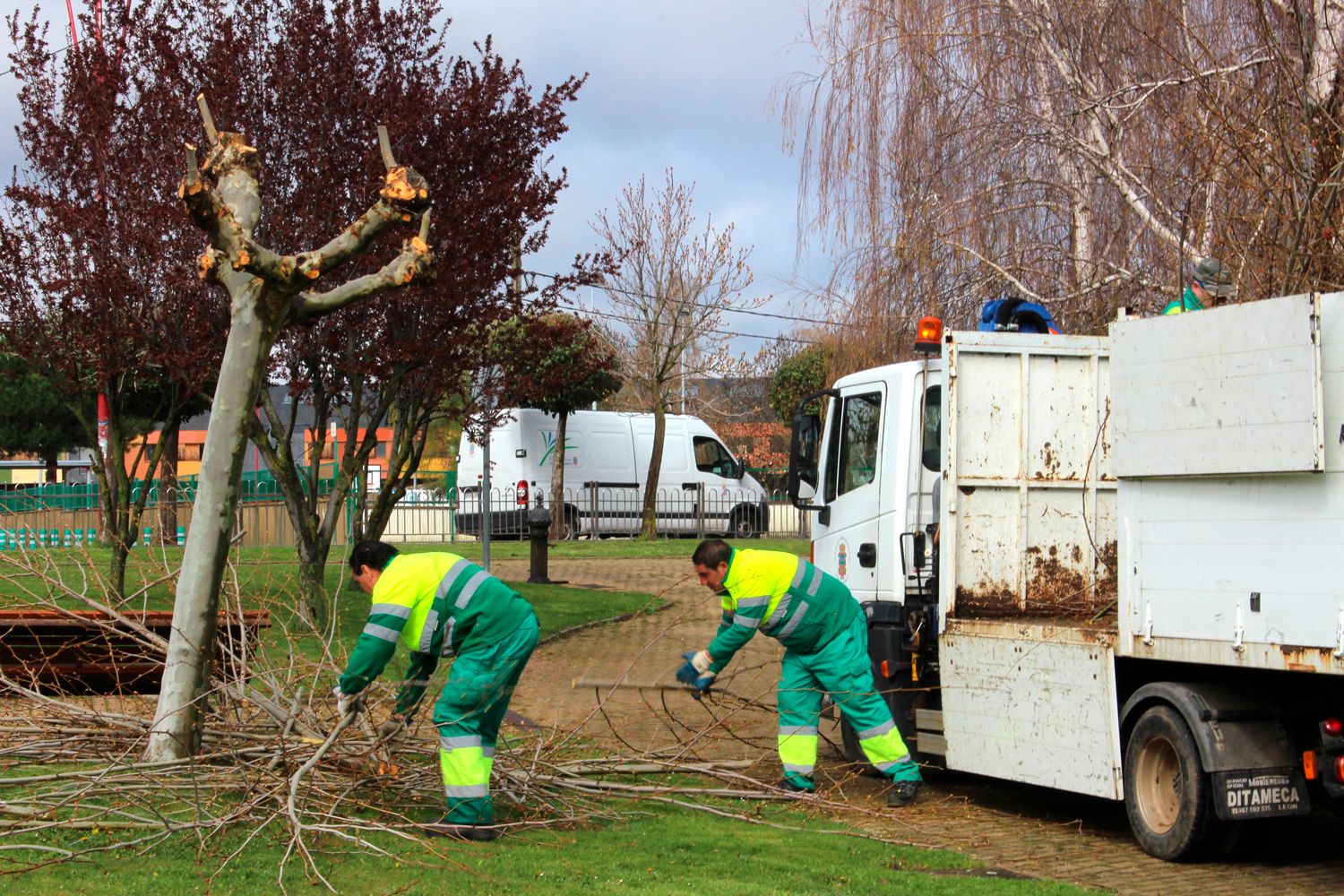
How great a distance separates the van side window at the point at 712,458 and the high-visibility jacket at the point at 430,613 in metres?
22.7

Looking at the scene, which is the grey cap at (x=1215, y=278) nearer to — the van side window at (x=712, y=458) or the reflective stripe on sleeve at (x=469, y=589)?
the reflective stripe on sleeve at (x=469, y=589)

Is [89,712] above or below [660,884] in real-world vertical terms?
above

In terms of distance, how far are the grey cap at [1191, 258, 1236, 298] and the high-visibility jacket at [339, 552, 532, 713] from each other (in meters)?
4.46

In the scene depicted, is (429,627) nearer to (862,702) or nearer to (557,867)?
(557,867)

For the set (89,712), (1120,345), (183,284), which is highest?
(183,284)

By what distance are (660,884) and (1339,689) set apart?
9.91ft

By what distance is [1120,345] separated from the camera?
6.80m

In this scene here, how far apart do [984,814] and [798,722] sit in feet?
3.78

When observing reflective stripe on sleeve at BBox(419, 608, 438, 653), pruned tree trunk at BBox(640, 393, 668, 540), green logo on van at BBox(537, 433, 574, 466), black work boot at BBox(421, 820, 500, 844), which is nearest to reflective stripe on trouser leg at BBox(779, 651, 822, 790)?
black work boot at BBox(421, 820, 500, 844)

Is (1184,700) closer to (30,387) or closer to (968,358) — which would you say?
(968,358)

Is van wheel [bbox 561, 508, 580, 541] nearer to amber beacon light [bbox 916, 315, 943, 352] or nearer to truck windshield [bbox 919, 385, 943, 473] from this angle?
truck windshield [bbox 919, 385, 943, 473]

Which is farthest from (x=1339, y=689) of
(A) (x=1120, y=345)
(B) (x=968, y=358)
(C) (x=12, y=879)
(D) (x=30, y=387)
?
(D) (x=30, y=387)

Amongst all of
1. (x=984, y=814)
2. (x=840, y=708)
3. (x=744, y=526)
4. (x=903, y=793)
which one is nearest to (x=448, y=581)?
(x=840, y=708)

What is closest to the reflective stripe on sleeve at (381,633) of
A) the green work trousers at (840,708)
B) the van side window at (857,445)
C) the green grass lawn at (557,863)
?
the green grass lawn at (557,863)
